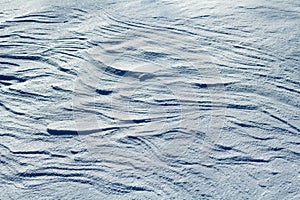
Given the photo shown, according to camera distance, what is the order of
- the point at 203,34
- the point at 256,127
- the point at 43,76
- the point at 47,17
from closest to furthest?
the point at 256,127 → the point at 43,76 → the point at 203,34 → the point at 47,17

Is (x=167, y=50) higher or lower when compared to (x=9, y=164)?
higher

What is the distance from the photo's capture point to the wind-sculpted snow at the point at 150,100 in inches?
59.8

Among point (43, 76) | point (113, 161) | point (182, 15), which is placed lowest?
point (113, 161)

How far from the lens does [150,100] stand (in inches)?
71.6

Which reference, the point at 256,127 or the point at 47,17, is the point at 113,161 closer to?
the point at 256,127

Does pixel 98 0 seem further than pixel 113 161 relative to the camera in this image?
Yes

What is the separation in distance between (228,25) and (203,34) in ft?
0.48

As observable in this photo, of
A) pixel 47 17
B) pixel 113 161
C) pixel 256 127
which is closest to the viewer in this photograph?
pixel 113 161

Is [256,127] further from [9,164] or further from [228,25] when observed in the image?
[9,164]

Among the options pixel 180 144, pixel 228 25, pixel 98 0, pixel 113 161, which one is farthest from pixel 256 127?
pixel 98 0

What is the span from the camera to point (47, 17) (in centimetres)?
234

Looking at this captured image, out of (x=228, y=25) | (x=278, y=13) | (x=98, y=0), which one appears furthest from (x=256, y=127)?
(x=98, y=0)

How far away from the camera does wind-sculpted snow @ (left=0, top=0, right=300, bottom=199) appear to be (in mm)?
1520

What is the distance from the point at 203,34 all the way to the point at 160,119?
597 millimetres
